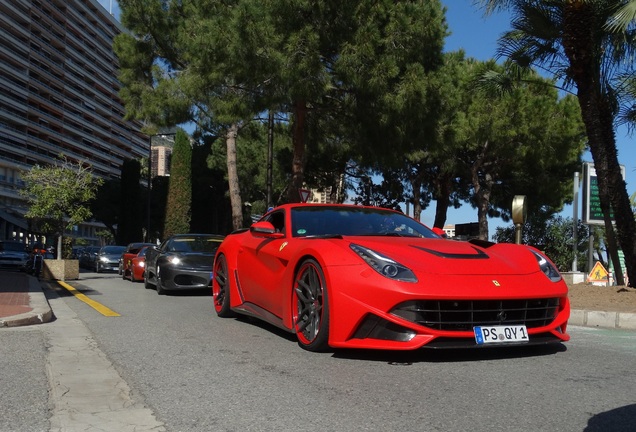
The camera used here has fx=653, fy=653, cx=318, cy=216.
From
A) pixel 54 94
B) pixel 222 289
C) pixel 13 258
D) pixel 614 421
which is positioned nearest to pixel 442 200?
pixel 13 258

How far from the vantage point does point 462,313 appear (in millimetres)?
4828

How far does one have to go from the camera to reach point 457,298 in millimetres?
4734

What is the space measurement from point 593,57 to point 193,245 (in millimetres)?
8641

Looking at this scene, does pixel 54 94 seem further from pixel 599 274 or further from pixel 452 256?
pixel 452 256

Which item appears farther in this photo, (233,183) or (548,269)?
(233,183)

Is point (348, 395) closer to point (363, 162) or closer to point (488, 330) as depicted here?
point (488, 330)

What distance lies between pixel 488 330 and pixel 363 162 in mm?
16971

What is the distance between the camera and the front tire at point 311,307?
523 centimetres

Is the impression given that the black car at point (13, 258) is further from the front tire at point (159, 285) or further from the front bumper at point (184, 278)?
the front bumper at point (184, 278)

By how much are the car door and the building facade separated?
69.6m

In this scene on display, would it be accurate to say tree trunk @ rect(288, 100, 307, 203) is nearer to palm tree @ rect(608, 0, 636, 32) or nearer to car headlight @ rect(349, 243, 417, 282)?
palm tree @ rect(608, 0, 636, 32)

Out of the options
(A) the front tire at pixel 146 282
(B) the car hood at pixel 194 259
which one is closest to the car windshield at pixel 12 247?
(A) the front tire at pixel 146 282

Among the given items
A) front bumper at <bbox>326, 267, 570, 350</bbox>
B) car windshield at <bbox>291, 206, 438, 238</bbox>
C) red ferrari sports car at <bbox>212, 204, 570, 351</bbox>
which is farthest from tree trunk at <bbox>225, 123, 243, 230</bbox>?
front bumper at <bbox>326, 267, 570, 350</bbox>

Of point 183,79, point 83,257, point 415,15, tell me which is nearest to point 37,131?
point 83,257
